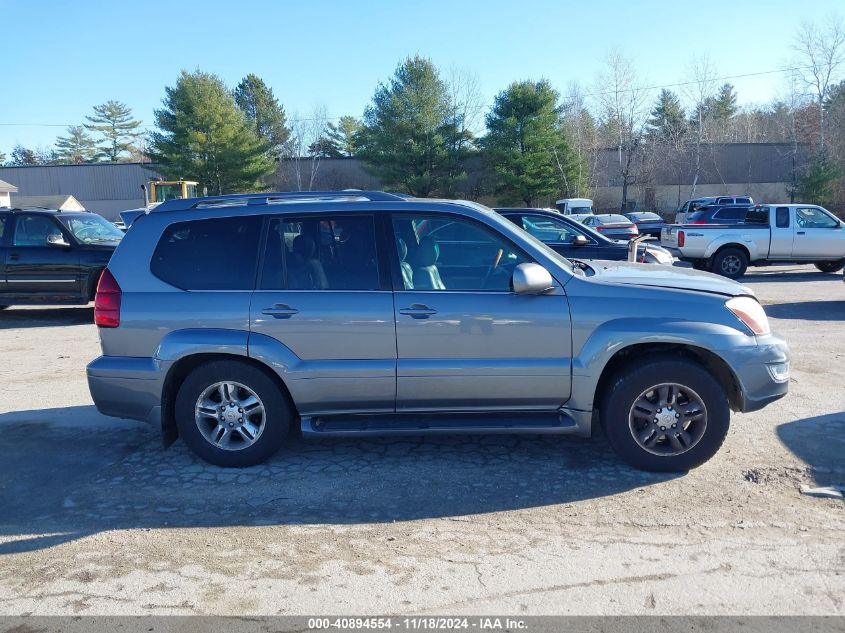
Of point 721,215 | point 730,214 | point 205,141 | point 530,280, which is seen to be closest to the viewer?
point 530,280

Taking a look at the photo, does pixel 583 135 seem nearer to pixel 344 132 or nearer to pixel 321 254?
pixel 344 132

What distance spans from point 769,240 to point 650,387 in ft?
43.8

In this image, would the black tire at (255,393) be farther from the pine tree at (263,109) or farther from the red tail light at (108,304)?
the pine tree at (263,109)

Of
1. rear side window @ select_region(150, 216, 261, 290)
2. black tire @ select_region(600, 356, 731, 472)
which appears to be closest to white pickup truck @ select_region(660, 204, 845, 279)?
black tire @ select_region(600, 356, 731, 472)

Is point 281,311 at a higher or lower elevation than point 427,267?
lower

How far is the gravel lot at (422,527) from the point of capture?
3271mm

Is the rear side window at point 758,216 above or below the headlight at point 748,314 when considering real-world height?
above

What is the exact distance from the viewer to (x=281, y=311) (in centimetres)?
464

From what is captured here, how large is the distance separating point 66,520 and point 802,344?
27.4 feet

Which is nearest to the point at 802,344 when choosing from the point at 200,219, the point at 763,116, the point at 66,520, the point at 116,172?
the point at 200,219

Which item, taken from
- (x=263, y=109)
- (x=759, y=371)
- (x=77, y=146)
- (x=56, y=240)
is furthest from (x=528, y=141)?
(x=77, y=146)

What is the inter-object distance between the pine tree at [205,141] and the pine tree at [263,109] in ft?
35.7

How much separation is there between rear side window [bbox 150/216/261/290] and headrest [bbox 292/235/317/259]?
0.28 m

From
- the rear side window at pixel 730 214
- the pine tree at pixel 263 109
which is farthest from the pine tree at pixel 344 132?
the rear side window at pixel 730 214
